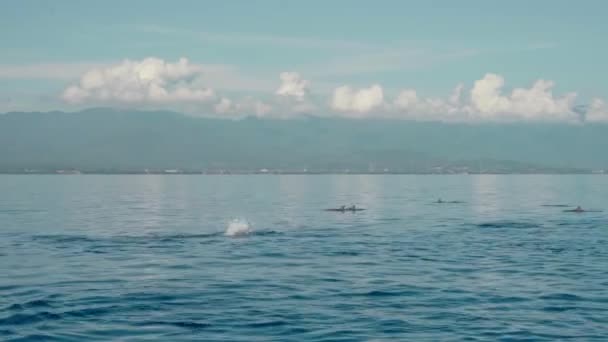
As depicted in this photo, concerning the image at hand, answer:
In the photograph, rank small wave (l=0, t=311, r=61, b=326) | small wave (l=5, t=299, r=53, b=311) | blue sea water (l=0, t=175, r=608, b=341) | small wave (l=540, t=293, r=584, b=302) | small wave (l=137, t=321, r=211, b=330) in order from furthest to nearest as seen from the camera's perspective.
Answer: small wave (l=540, t=293, r=584, b=302) < small wave (l=5, t=299, r=53, b=311) < small wave (l=0, t=311, r=61, b=326) < small wave (l=137, t=321, r=211, b=330) < blue sea water (l=0, t=175, r=608, b=341)

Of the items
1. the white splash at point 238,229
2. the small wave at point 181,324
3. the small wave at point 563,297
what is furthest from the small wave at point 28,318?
the white splash at point 238,229

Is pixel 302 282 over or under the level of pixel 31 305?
under

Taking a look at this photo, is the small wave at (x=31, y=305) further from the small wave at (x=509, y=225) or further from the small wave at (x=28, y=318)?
the small wave at (x=509, y=225)

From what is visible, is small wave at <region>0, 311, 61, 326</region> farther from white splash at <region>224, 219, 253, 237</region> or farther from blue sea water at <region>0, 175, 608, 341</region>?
white splash at <region>224, 219, 253, 237</region>

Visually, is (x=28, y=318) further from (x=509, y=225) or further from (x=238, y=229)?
(x=509, y=225)

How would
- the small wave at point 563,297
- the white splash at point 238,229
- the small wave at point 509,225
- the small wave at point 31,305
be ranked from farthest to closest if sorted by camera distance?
the small wave at point 509,225, the white splash at point 238,229, the small wave at point 563,297, the small wave at point 31,305

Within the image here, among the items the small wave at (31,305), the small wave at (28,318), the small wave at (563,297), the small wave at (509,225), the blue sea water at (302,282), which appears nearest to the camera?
the blue sea water at (302,282)

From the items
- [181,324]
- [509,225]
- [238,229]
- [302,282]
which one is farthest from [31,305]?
[509,225]

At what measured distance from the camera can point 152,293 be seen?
3478 cm

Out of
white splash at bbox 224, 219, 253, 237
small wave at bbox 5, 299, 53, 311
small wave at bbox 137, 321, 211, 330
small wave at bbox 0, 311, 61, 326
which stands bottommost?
small wave at bbox 137, 321, 211, 330

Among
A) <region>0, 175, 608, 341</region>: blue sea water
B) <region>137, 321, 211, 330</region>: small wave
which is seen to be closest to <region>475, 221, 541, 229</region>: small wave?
<region>0, 175, 608, 341</region>: blue sea water

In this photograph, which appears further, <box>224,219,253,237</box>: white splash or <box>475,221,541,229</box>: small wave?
<box>475,221,541,229</box>: small wave

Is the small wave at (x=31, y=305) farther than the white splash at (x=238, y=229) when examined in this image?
No

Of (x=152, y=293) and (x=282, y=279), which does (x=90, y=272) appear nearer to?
(x=152, y=293)
